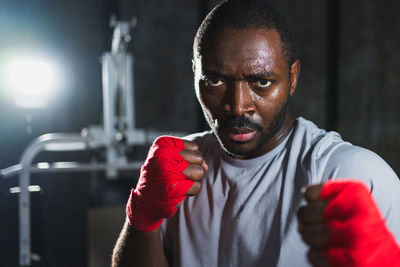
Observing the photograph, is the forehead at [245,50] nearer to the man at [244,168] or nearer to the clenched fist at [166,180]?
the man at [244,168]

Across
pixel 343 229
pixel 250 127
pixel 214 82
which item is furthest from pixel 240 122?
pixel 343 229

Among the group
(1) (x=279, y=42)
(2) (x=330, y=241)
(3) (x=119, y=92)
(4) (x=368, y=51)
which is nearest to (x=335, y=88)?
(4) (x=368, y=51)

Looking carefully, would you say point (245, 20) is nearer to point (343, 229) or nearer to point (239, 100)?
point (239, 100)

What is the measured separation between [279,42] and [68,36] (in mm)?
4240

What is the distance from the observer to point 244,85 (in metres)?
1.04

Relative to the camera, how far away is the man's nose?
40.4 inches

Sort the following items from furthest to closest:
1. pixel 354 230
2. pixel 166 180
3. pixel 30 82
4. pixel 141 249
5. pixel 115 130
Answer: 1. pixel 115 130
2. pixel 30 82
3. pixel 141 249
4. pixel 166 180
5. pixel 354 230

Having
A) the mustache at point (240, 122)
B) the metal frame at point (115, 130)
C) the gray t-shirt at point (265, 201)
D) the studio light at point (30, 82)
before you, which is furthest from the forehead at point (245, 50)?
the studio light at point (30, 82)

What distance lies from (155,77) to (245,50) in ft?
13.3

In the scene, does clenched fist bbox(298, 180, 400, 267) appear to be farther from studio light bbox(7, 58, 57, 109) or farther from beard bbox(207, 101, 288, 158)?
studio light bbox(7, 58, 57, 109)

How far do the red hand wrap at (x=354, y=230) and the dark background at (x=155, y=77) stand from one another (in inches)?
95.3

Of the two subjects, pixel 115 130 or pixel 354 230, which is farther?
pixel 115 130

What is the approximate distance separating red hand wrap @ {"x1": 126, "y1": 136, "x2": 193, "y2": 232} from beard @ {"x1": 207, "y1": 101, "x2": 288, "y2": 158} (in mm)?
128

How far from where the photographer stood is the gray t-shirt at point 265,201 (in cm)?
100
